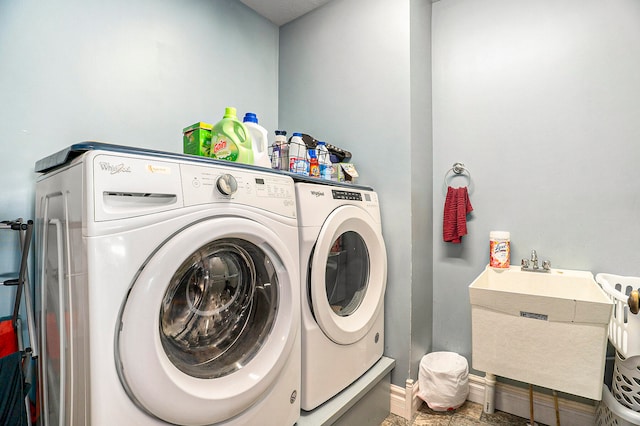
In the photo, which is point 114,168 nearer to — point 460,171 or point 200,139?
point 200,139

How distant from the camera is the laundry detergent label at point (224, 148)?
1.23 metres

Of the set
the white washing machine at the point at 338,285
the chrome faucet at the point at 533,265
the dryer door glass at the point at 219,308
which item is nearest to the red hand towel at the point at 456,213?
the chrome faucet at the point at 533,265

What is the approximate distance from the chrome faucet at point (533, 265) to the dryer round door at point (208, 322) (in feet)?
4.15

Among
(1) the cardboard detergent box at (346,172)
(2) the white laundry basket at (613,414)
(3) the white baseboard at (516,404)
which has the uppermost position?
(1) the cardboard detergent box at (346,172)

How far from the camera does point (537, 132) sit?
1.70m

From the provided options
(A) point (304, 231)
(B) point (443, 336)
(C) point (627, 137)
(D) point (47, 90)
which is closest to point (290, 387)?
(A) point (304, 231)

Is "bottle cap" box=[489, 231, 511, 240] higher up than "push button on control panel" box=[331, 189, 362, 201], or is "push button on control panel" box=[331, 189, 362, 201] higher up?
"push button on control panel" box=[331, 189, 362, 201]

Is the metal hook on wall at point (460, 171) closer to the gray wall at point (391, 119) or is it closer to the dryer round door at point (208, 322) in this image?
the gray wall at point (391, 119)

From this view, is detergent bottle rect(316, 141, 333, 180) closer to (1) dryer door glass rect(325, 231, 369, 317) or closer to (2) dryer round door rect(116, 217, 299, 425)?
(1) dryer door glass rect(325, 231, 369, 317)

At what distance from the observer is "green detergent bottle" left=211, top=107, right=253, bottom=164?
1.24 m

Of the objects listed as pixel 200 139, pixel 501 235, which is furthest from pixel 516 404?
pixel 200 139

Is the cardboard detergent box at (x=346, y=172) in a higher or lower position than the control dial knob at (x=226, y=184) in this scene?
higher

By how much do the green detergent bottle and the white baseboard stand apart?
1.44m

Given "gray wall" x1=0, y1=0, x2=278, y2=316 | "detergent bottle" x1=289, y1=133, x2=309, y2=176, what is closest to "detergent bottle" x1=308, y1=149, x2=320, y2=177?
"detergent bottle" x1=289, y1=133, x2=309, y2=176
